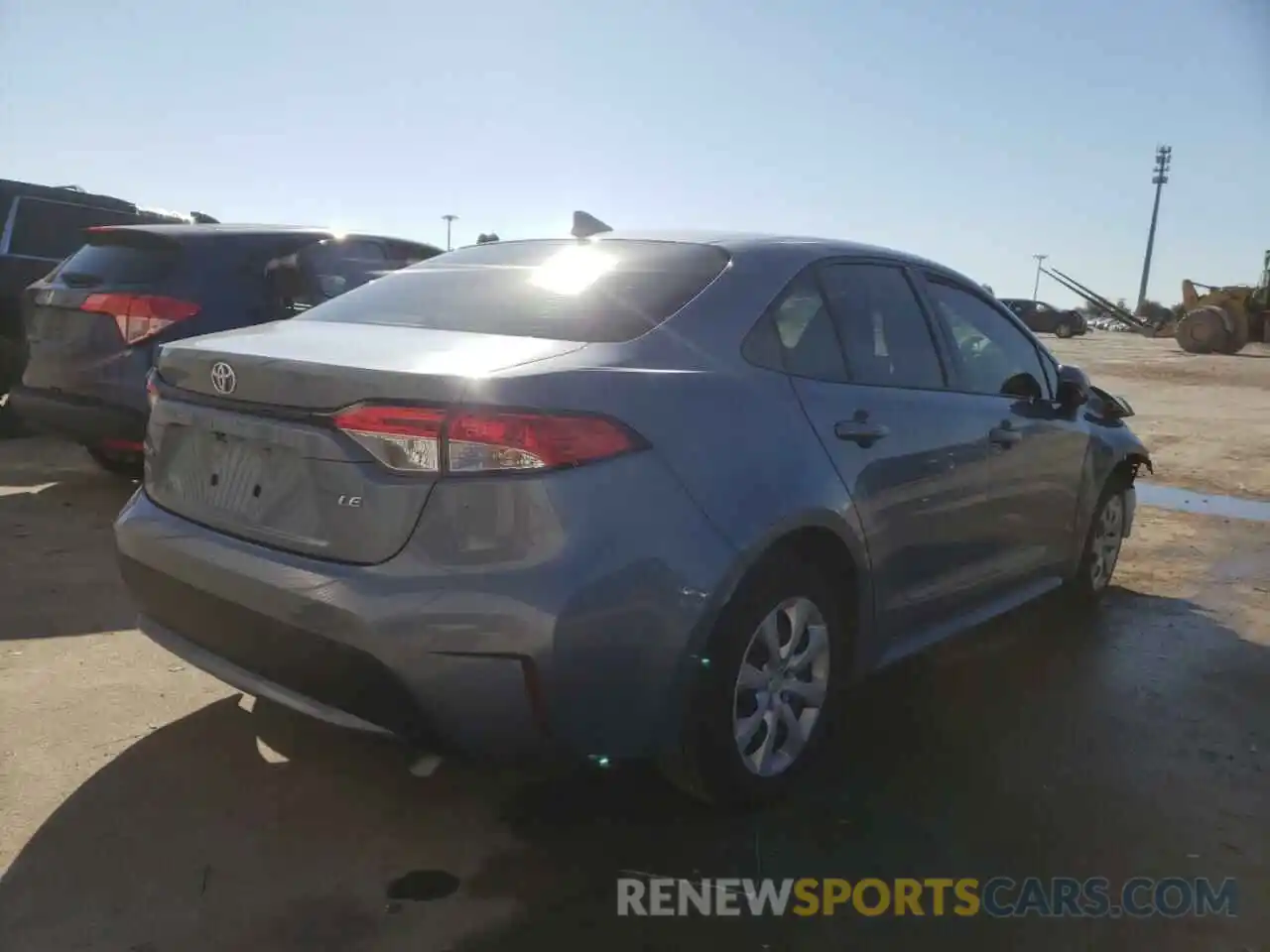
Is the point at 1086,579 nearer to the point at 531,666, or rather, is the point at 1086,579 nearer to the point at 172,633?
the point at 531,666

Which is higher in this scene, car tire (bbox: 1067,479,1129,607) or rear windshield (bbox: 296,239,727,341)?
rear windshield (bbox: 296,239,727,341)

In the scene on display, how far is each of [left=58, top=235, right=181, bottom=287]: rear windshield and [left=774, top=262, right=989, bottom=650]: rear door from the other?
149 inches

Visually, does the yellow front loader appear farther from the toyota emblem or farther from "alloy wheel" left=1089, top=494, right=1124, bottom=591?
the toyota emblem

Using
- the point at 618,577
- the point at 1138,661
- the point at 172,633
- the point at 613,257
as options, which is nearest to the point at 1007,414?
the point at 1138,661

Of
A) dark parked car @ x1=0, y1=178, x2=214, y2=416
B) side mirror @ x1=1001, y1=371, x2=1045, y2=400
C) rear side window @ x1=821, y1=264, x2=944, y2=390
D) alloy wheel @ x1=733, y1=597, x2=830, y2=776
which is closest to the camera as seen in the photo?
alloy wheel @ x1=733, y1=597, x2=830, y2=776

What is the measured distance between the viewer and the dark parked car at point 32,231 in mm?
7598

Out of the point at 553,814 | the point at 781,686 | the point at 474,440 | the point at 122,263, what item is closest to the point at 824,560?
the point at 781,686

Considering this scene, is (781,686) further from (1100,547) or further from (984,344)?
(1100,547)

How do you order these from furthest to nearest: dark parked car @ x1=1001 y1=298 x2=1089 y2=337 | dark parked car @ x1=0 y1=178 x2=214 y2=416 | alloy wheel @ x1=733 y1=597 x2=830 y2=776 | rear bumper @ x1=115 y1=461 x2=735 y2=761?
dark parked car @ x1=1001 y1=298 x2=1089 y2=337
dark parked car @ x1=0 y1=178 x2=214 y2=416
alloy wheel @ x1=733 y1=597 x2=830 y2=776
rear bumper @ x1=115 y1=461 x2=735 y2=761

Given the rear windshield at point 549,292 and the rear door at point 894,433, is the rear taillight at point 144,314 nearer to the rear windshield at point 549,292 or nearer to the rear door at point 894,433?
the rear windshield at point 549,292

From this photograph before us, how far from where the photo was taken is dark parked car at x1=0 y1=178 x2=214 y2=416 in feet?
24.9

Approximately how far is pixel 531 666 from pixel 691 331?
1.01 meters

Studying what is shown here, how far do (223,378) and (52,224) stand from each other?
6756mm

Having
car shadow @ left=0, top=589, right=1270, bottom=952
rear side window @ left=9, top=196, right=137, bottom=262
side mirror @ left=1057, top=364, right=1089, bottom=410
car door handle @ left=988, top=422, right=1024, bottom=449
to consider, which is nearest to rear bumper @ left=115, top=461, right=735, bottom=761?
car shadow @ left=0, top=589, right=1270, bottom=952
